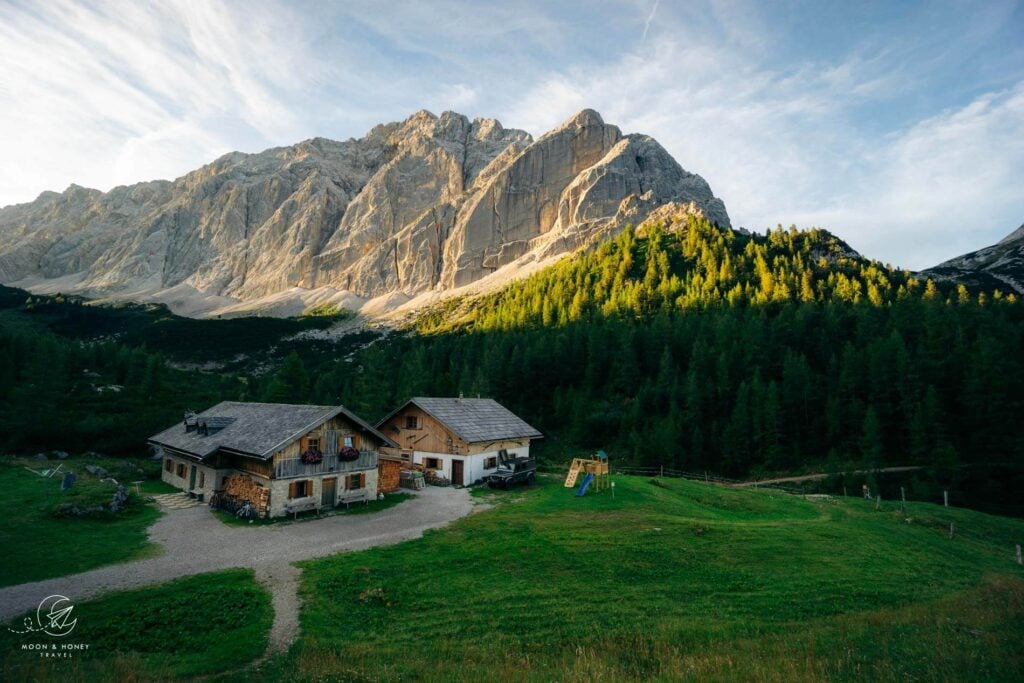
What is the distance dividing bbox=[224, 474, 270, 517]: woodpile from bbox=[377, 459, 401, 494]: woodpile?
7937 millimetres

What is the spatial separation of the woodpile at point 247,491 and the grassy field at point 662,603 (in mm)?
9836

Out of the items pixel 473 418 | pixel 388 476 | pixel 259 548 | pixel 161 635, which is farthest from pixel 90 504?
pixel 473 418

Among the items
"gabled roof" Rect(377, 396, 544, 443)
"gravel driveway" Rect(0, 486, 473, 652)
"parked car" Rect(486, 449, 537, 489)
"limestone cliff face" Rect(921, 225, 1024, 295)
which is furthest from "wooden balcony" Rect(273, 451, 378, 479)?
"limestone cliff face" Rect(921, 225, 1024, 295)

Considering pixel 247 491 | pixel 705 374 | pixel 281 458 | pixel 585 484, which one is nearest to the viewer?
pixel 281 458

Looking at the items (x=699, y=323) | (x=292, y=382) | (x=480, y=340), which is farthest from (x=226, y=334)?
(x=699, y=323)

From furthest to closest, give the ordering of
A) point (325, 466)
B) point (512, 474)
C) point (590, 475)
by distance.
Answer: point (512, 474)
point (590, 475)
point (325, 466)

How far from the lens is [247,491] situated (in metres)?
30.3

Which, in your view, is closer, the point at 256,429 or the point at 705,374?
the point at 256,429

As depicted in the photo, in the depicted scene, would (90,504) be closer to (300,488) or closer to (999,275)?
(300,488)

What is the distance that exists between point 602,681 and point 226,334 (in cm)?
18714

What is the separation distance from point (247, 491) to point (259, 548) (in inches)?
331

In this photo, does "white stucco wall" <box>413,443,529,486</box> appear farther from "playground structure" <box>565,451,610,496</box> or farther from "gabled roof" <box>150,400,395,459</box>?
"playground structure" <box>565,451,610,496</box>

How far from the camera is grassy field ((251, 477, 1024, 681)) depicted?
11945 millimetres

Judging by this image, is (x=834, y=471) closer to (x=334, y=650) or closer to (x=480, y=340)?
(x=334, y=650)
